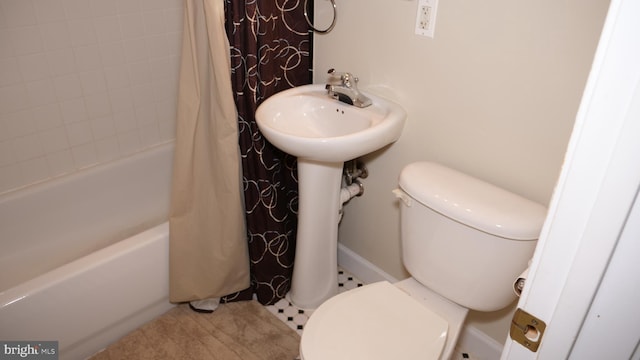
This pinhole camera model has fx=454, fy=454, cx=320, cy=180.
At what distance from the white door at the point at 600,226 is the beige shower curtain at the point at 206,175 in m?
1.32

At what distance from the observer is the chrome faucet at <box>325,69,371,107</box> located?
171cm

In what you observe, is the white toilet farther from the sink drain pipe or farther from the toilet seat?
the sink drain pipe

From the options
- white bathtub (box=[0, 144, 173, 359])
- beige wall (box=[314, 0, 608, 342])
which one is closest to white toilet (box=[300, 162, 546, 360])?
beige wall (box=[314, 0, 608, 342])

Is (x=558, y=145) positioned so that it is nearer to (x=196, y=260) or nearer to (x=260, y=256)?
(x=260, y=256)

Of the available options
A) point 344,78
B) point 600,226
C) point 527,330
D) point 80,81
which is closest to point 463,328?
point 344,78

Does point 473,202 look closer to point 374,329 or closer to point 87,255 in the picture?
point 374,329

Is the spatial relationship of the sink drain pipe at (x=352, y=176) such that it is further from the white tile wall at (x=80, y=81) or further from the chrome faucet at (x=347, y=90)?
the white tile wall at (x=80, y=81)

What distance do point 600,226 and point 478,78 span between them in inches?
41.8

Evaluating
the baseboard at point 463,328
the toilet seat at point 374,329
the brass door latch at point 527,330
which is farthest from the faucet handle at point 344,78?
the brass door latch at point 527,330

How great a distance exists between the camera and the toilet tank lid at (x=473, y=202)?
1253 mm

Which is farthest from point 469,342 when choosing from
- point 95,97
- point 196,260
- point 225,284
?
point 95,97

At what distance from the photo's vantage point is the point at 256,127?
1773mm

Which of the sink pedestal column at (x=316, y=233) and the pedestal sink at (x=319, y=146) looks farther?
the sink pedestal column at (x=316, y=233)

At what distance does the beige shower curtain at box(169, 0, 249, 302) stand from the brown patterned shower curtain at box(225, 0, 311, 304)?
0.05 metres
